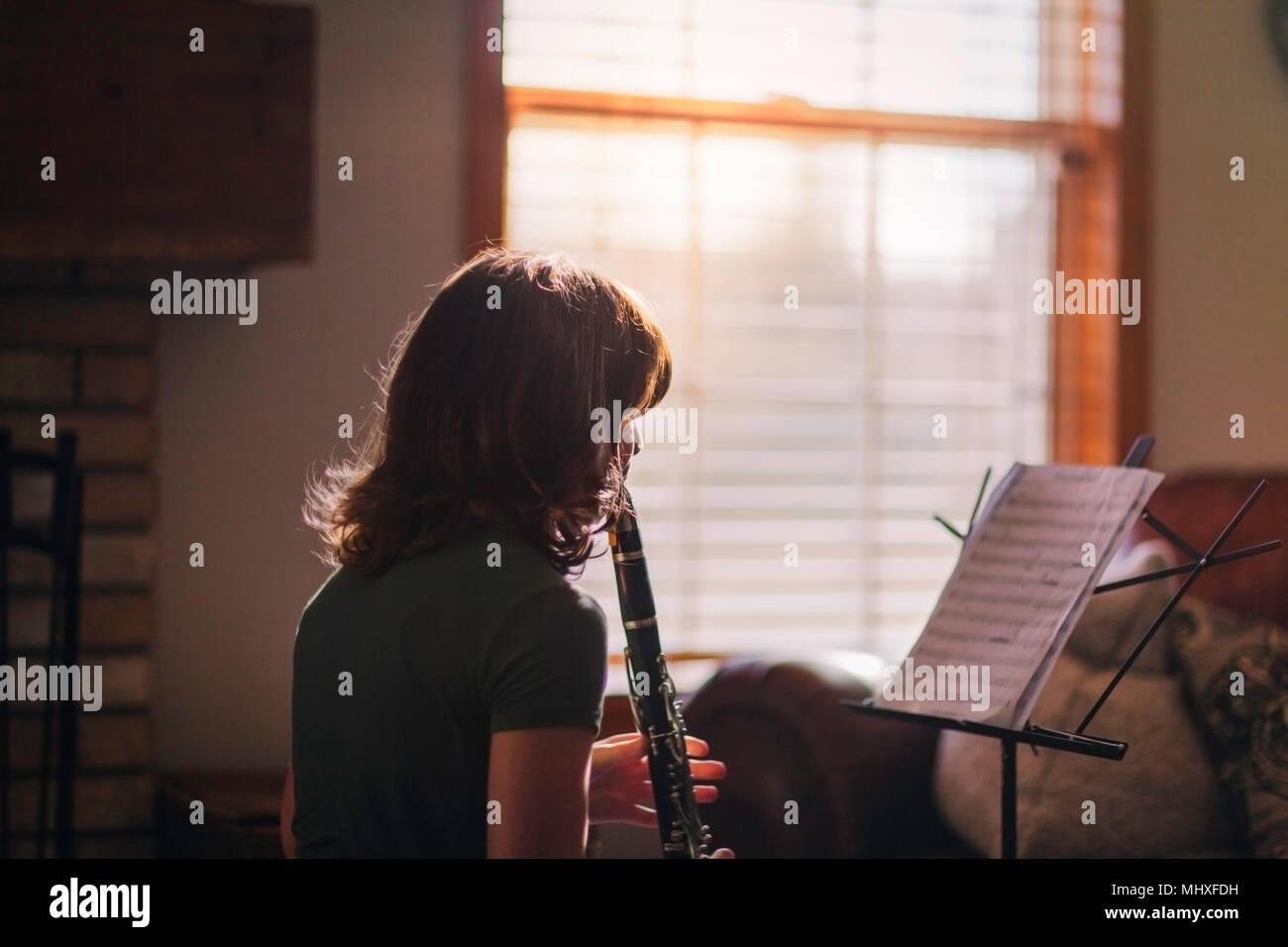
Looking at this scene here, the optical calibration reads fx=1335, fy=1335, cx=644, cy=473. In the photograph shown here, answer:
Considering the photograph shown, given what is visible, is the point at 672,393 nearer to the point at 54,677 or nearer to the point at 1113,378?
the point at 1113,378

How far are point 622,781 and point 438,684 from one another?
0.39 m

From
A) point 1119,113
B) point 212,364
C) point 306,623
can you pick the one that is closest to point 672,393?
point 212,364

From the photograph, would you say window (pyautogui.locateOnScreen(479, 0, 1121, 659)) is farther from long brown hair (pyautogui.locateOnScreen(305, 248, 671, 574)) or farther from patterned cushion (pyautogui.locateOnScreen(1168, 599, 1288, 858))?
long brown hair (pyautogui.locateOnScreen(305, 248, 671, 574))

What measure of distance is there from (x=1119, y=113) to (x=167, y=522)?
2191 mm

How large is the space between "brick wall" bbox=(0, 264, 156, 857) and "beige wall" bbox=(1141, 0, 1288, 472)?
215 cm

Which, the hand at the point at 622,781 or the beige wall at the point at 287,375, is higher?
the beige wall at the point at 287,375

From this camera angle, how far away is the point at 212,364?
8.15 feet

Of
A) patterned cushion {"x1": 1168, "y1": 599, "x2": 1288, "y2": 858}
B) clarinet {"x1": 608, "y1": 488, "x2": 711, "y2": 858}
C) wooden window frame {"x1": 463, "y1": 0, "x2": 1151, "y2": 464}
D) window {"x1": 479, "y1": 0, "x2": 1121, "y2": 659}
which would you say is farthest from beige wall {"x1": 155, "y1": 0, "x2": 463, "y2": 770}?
patterned cushion {"x1": 1168, "y1": 599, "x2": 1288, "y2": 858}

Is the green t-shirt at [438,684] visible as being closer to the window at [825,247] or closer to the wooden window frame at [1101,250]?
the window at [825,247]

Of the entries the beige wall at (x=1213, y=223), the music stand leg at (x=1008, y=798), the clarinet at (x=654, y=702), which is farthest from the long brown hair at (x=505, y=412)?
the beige wall at (x=1213, y=223)

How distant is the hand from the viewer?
1.37 meters

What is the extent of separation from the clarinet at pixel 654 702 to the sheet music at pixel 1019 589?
0.28 metres

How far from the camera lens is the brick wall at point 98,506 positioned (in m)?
2.17

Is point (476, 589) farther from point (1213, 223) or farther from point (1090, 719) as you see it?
point (1213, 223)
